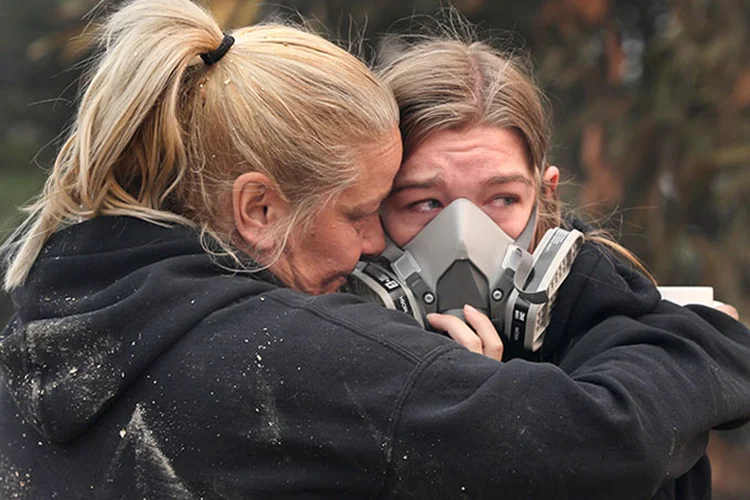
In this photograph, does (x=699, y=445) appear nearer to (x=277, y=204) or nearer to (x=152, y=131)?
(x=277, y=204)

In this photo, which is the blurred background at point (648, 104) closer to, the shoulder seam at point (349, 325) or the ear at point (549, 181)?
the ear at point (549, 181)

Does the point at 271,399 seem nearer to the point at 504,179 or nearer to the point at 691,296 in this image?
the point at 504,179

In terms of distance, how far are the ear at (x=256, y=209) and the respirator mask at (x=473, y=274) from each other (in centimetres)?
36

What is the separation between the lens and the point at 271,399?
210 centimetres

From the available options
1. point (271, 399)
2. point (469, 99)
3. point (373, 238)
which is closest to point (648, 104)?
point (469, 99)

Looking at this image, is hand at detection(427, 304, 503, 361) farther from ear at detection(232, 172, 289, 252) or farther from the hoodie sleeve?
ear at detection(232, 172, 289, 252)

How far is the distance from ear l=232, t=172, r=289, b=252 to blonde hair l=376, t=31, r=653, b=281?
51 cm

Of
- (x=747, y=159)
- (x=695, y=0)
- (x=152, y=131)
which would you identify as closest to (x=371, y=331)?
(x=152, y=131)

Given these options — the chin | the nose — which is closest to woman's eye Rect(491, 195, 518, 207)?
the nose

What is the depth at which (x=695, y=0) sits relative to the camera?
25.1 ft

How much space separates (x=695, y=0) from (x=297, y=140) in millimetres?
5969

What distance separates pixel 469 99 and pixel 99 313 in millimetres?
1153

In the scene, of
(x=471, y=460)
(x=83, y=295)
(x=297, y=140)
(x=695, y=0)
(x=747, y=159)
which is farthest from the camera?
(x=695, y=0)

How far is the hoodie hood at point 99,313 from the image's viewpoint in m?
2.15
